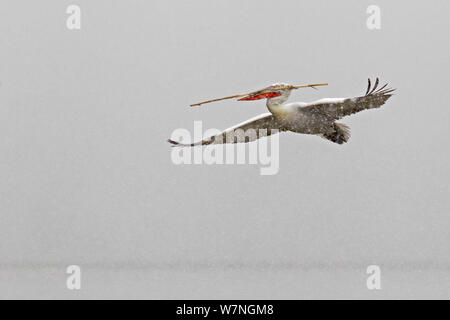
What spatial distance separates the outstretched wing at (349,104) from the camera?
4660 millimetres

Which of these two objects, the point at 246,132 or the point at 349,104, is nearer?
the point at 349,104

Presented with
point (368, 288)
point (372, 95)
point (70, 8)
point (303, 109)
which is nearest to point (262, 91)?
point (303, 109)

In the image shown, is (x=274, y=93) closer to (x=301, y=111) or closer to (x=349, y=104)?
(x=301, y=111)

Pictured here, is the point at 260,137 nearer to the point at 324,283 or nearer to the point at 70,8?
the point at 324,283

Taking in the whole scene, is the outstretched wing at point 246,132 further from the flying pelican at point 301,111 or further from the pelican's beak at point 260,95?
the pelican's beak at point 260,95

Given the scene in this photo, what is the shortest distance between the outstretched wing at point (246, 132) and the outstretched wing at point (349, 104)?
0.29 m

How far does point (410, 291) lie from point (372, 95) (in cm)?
170

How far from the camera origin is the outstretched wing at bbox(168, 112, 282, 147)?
493 centimetres

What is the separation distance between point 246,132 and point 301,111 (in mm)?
407

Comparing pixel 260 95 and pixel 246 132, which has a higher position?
pixel 260 95

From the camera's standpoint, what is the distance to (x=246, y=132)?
499 cm

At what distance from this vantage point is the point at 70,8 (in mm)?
6527

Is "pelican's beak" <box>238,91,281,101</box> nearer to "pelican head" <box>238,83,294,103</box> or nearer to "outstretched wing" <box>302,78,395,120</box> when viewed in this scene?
"pelican head" <box>238,83,294,103</box>

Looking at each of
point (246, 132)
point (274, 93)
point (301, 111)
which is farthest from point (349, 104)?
point (246, 132)
